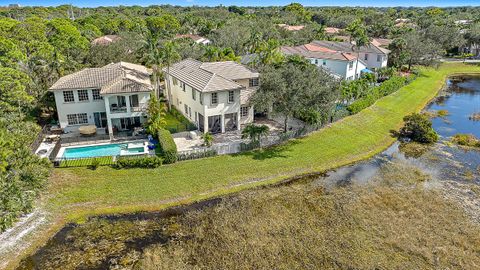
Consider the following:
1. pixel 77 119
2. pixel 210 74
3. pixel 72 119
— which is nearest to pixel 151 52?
pixel 210 74

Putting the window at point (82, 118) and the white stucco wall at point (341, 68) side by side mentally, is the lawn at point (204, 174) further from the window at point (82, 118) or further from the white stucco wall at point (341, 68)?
the white stucco wall at point (341, 68)

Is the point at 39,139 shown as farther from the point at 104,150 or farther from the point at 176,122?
the point at 176,122

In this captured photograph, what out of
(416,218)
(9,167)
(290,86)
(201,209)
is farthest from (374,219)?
(9,167)

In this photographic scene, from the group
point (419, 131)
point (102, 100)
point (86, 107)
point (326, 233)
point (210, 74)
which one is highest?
point (210, 74)

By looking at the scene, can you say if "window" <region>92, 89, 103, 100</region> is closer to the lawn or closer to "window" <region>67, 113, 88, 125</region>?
"window" <region>67, 113, 88, 125</region>

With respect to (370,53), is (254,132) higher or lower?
lower

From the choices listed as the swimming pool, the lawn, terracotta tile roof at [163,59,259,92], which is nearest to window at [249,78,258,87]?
terracotta tile roof at [163,59,259,92]
